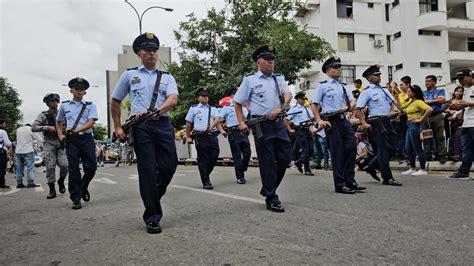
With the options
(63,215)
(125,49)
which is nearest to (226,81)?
(63,215)

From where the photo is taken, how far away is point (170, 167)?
4332mm

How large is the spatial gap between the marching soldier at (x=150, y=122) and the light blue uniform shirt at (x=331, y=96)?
2811 millimetres

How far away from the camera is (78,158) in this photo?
6.32 metres

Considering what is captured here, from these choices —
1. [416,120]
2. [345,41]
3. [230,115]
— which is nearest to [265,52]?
[230,115]

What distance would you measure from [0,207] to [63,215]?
6.49 feet

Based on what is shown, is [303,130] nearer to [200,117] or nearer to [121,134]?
[200,117]

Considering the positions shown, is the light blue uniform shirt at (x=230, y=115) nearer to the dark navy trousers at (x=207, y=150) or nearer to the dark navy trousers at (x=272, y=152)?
the dark navy trousers at (x=207, y=150)

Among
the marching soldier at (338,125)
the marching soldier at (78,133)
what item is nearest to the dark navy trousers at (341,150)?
the marching soldier at (338,125)

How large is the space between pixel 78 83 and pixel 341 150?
4.30 metres

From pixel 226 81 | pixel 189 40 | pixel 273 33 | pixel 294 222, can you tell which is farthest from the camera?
pixel 189 40

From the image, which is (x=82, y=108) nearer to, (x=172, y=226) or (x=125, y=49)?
(x=172, y=226)

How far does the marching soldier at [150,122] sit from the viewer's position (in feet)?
13.5

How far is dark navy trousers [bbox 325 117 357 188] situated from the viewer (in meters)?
6.18

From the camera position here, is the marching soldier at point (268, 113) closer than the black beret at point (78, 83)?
Yes
